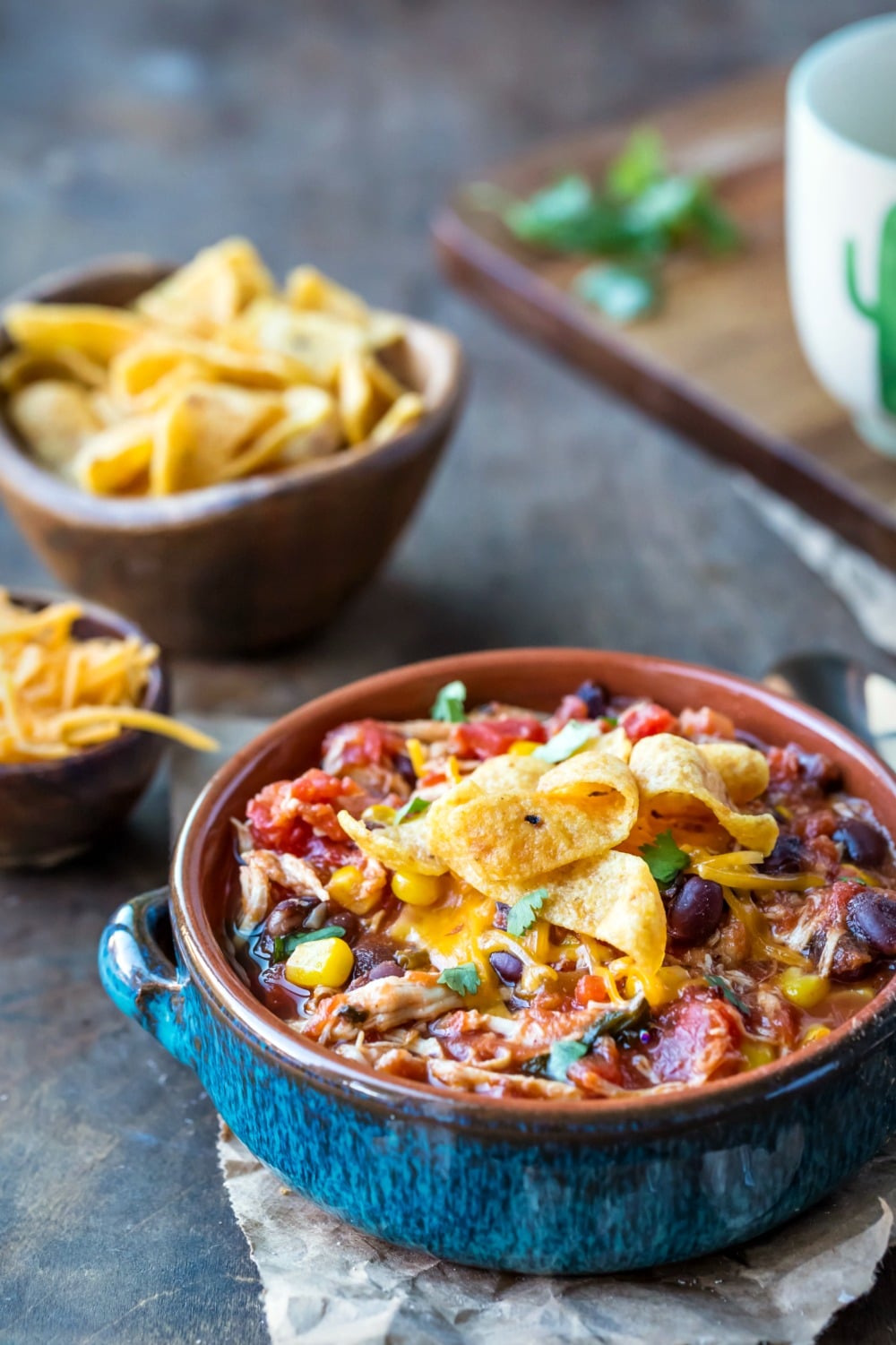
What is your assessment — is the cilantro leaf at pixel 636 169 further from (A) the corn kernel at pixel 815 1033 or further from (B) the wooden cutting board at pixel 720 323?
(A) the corn kernel at pixel 815 1033

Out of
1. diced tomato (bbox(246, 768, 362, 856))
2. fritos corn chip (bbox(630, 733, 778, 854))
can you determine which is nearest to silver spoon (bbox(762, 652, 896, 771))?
fritos corn chip (bbox(630, 733, 778, 854))

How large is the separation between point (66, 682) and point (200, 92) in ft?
15.2

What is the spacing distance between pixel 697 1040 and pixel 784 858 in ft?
1.44

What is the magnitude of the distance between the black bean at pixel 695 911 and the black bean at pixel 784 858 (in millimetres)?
189

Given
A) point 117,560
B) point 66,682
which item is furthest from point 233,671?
point 66,682

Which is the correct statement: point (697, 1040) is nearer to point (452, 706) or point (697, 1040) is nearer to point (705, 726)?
point (705, 726)

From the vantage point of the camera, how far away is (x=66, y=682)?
3133 millimetres

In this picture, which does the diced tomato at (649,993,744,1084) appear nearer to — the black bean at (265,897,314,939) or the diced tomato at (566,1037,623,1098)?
the diced tomato at (566,1037,623,1098)

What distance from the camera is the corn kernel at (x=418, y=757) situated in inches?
104

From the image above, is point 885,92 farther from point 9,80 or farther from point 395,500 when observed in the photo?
point 9,80

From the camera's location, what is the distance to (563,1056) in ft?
6.89

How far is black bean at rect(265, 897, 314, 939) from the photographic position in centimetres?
240

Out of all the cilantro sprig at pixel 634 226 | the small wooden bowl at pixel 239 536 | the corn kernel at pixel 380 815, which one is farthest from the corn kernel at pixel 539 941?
the cilantro sprig at pixel 634 226

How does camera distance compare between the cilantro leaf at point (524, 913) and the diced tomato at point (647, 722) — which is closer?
the cilantro leaf at point (524, 913)
